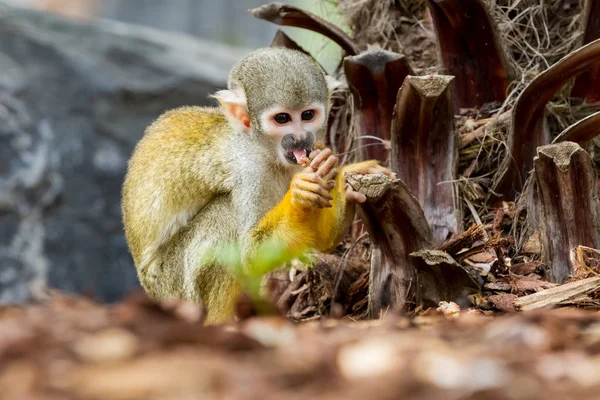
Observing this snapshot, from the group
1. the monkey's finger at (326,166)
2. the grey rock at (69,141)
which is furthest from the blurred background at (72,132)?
the monkey's finger at (326,166)

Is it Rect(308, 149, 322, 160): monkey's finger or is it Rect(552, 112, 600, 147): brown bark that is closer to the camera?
Rect(552, 112, 600, 147): brown bark

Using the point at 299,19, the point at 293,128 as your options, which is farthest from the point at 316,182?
the point at 299,19

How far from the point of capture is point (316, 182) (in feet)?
11.4

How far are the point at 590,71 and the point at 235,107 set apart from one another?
2027 millimetres

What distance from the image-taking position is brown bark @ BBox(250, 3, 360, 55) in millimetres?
4090

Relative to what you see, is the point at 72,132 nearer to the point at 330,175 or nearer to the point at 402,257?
the point at 330,175

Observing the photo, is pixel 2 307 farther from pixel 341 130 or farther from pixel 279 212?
pixel 341 130

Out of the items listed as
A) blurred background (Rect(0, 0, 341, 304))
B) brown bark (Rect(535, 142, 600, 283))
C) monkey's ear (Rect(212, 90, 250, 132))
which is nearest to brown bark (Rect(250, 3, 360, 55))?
monkey's ear (Rect(212, 90, 250, 132))

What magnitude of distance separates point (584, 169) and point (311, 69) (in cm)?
153

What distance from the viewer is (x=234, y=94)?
3955 millimetres

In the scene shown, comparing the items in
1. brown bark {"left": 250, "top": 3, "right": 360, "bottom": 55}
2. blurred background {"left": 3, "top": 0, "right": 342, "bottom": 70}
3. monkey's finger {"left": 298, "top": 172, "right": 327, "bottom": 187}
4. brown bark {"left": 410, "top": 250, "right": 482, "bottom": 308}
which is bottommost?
→ brown bark {"left": 410, "top": 250, "right": 482, "bottom": 308}

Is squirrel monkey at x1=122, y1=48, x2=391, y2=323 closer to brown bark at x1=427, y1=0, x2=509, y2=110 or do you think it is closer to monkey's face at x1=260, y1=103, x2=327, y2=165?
monkey's face at x1=260, y1=103, x2=327, y2=165

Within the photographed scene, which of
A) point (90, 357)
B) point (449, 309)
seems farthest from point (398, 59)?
point (90, 357)

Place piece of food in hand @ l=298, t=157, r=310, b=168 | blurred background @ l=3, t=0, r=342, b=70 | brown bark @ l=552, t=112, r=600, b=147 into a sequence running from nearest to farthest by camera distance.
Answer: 1. brown bark @ l=552, t=112, r=600, b=147
2. piece of food in hand @ l=298, t=157, r=310, b=168
3. blurred background @ l=3, t=0, r=342, b=70
